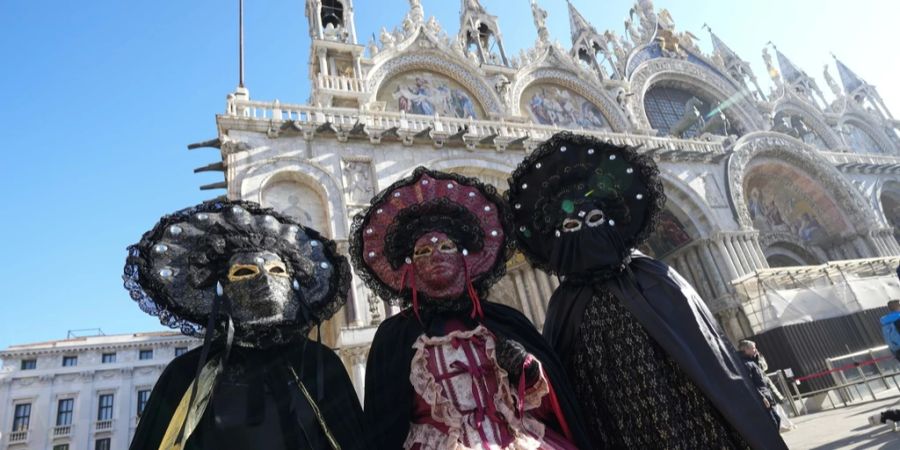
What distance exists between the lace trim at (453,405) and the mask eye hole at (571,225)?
0.83 meters

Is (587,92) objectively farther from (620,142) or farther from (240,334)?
(240,334)

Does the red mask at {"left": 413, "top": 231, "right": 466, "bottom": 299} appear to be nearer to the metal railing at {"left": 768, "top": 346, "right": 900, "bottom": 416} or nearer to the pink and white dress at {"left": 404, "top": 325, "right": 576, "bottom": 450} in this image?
the pink and white dress at {"left": 404, "top": 325, "right": 576, "bottom": 450}

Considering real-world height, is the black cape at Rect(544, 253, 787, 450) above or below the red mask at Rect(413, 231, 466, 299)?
below

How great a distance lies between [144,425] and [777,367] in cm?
1248

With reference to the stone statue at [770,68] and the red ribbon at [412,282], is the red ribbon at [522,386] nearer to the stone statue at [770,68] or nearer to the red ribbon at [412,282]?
the red ribbon at [412,282]

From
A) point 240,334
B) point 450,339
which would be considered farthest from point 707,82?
point 240,334

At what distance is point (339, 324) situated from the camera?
310 inches

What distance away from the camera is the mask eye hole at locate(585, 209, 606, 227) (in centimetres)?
256

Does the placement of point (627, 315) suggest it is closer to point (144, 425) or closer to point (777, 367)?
point (144, 425)

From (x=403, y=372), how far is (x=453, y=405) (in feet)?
1.07

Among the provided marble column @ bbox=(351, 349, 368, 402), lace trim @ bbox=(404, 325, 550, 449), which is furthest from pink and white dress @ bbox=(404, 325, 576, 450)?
marble column @ bbox=(351, 349, 368, 402)

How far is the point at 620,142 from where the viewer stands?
38.5 ft

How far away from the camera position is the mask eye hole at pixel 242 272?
6.75 feet

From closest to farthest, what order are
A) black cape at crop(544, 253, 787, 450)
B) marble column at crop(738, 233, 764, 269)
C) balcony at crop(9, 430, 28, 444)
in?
black cape at crop(544, 253, 787, 450), marble column at crop(738, 233, 764, 269), balcony at crop(9, 430, 28, 444)
